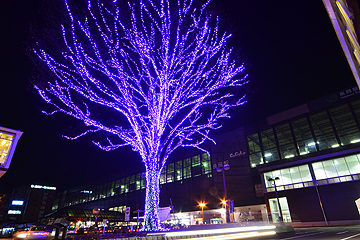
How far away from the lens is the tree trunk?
10.5m

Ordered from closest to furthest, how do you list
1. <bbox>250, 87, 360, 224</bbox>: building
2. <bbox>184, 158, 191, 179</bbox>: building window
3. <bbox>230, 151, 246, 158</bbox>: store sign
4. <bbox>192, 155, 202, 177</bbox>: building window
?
<bbox>250, 87, 360, 224</bbox>: building, <bbox>230, 151, 246, 158</bbox>: store sign, <bbox>192, 155, 202, 177</bbox>: building window, <bbox>184, 158, 191, 179</bbox>: building window

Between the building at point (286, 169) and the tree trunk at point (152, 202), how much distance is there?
517cm

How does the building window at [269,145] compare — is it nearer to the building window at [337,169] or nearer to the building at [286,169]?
the building at [286,169]

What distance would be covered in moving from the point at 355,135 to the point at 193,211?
28.6 meters

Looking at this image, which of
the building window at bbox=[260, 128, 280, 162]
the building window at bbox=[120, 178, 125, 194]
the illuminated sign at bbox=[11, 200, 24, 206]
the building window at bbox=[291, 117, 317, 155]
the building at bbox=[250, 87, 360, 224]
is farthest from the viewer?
the illuminated sign at bbox=[11, 200, 24, 206]

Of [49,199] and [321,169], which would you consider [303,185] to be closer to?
[321,169]

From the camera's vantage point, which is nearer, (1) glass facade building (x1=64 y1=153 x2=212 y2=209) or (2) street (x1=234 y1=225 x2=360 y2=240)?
(2) street (x1=234 y1=225 x2=360 y2=240)

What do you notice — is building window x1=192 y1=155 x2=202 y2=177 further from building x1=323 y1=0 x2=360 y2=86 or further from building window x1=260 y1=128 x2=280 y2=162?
building x1=323 y1=0 x2=360 y2=86

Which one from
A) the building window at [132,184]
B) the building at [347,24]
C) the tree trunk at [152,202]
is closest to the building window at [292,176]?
the tree trunk at [152,202]

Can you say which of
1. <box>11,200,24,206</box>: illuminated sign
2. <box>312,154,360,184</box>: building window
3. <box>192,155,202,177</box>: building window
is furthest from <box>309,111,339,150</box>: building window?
<box>11,200,24,206</box>: illuminated sign

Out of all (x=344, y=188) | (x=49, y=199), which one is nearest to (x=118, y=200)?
(x=344, y=188)

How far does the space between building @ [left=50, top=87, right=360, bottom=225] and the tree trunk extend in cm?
517

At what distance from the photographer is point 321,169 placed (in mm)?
25359

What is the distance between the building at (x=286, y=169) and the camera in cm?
2316
